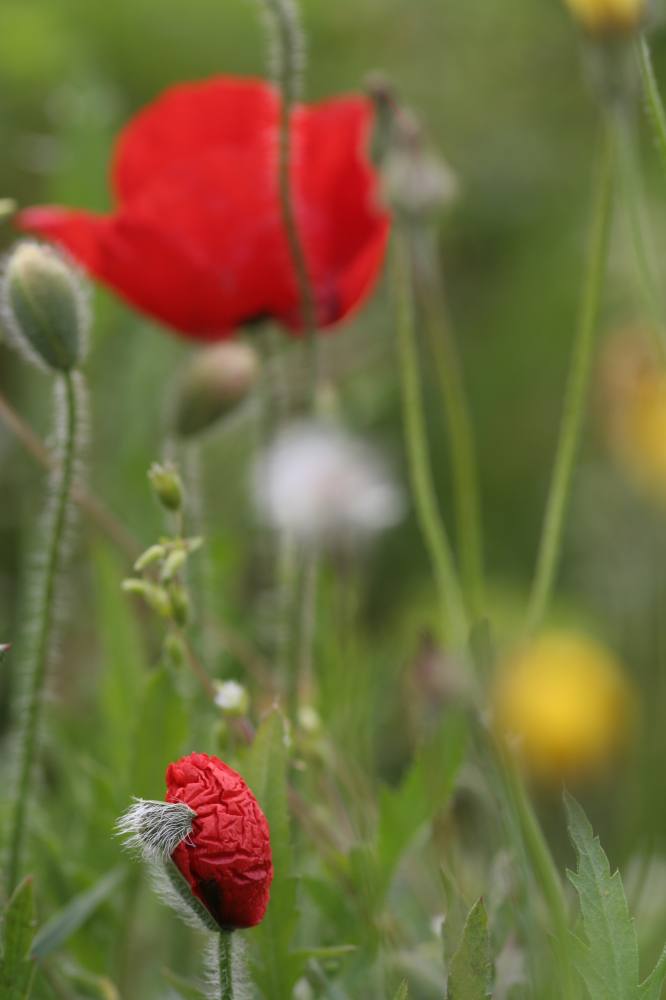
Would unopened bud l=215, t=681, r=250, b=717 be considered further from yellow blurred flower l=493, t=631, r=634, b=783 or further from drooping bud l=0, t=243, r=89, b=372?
yellow blurred flower l=493, t=631, r=634, b=783

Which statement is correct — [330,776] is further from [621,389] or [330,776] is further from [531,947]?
[621,389]

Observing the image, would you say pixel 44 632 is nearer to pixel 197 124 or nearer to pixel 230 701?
pixel 230 701

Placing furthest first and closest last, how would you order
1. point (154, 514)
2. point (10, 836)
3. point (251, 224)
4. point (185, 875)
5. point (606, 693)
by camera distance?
point (606, 693) < point (154, 514) < point (251, 224) < point (10, 836) < point (185, 875)

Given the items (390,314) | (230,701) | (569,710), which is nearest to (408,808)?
(230,701)

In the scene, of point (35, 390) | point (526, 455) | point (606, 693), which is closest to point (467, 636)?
point (606, 693)

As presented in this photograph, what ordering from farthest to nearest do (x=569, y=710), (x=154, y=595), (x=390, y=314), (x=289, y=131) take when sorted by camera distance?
(x=390, y=314) → (x=569, y=710) → (x=289, y=131) → (x=154, y=595)

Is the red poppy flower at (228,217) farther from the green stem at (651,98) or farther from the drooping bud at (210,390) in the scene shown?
the green stem at (651,98)
